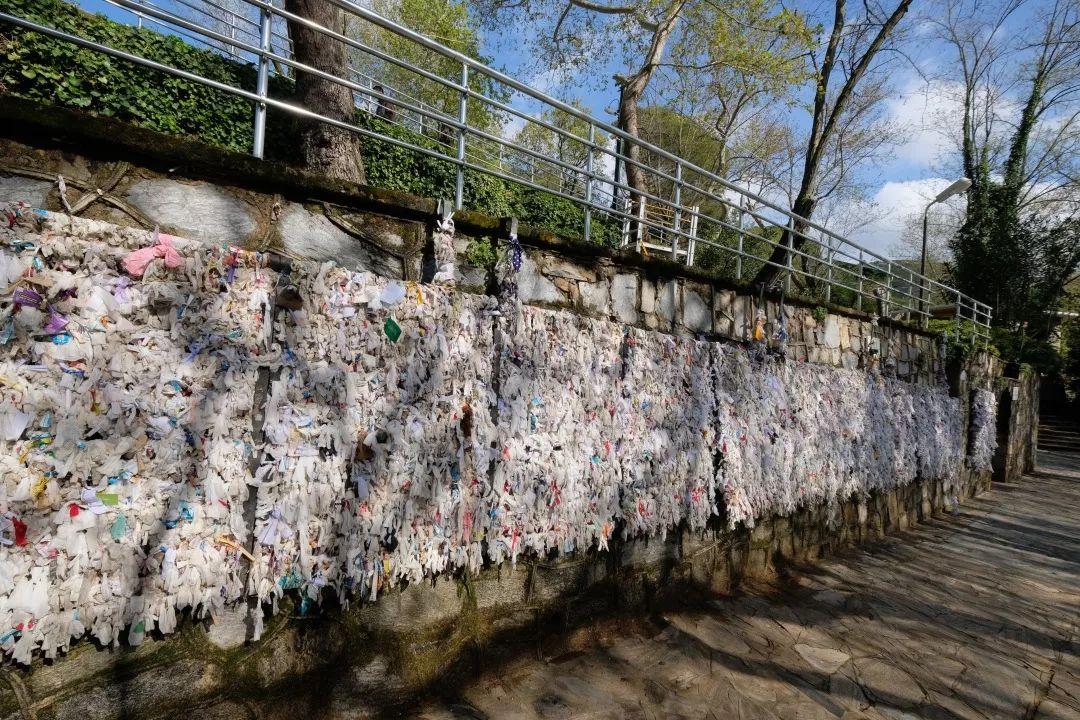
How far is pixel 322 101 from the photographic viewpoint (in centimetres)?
584

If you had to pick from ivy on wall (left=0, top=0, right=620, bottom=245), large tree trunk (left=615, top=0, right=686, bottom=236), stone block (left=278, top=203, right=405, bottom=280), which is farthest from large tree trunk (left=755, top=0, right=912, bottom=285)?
stone block (left=278, top=203, right=405, bottom=280)

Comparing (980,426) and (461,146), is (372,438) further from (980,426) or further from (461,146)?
(980,426)

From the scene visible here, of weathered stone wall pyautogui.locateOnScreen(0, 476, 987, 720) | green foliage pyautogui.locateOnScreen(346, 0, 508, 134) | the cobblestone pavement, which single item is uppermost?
green foliage pyautogui.locateOnScreen(346, 0, 508, 134)

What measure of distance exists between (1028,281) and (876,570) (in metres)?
20.4

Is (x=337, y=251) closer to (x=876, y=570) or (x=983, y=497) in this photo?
(x=876, y=570)

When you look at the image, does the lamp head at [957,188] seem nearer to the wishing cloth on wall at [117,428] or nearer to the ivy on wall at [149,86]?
the ivy on wall at [149,86]

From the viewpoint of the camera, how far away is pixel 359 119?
831 cm

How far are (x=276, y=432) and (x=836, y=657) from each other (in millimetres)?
3643

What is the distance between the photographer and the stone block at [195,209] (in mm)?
2094

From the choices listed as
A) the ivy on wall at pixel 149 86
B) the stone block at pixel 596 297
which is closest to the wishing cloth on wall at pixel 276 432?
the stone block at pixel 596 297

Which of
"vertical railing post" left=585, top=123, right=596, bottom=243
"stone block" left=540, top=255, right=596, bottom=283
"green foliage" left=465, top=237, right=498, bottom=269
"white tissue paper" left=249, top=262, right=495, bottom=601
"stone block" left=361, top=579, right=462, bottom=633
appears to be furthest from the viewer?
"vertical railing post" left=585, top=123, right=596, bottom=243

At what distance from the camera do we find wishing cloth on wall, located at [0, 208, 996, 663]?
5.81ft

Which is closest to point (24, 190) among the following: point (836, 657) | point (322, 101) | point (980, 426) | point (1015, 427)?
point (322, 101)

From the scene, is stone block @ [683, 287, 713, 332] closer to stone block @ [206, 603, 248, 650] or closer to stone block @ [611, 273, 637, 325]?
stone block @ [611, 273, 637, 325]
